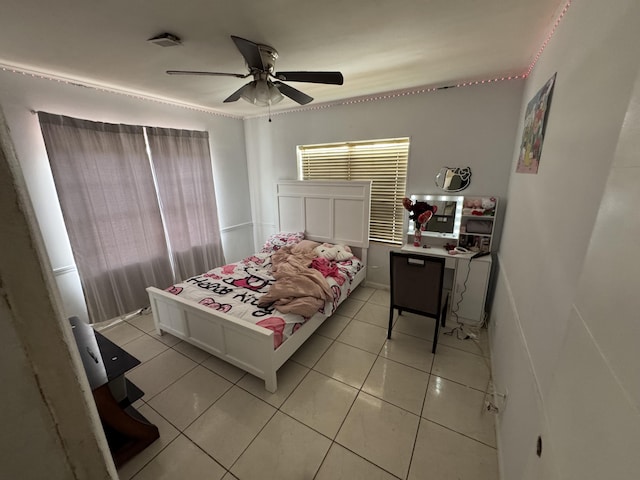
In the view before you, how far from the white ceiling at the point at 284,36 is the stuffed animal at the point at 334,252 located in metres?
2.00

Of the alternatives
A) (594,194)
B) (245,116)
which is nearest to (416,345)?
(594,194)

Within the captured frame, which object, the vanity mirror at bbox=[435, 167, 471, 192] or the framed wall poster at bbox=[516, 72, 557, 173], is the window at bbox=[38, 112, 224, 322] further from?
the framed wall poster at bbox=[516, 72, 557, 173]

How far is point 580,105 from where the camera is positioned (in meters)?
1.01

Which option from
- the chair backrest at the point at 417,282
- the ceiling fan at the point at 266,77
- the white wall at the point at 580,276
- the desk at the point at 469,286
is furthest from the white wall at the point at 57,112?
the desk at the point at 469,286

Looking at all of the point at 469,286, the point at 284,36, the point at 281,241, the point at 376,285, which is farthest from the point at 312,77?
the point at 376,285

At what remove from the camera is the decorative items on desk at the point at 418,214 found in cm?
299

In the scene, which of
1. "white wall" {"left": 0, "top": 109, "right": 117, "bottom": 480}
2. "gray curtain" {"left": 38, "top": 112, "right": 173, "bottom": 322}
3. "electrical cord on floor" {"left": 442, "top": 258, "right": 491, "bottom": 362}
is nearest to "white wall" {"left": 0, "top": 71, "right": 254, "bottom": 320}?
"gray curtain" {"left": 38, "top": 112, "right": 173, "bottom": 322}

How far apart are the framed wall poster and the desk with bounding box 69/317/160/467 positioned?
2.80 metres

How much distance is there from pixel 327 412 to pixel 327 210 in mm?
2534

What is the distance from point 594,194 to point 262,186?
419 centimetres

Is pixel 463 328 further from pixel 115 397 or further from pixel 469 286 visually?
pixel 115 397

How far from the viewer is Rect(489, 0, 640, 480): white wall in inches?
17.8

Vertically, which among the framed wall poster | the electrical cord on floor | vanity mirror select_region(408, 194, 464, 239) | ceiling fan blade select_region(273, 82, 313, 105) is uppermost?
ceiling fan blade select_region(273, 82, 313, 105)

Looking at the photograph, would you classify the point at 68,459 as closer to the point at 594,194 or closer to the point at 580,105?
the point at 594,194
